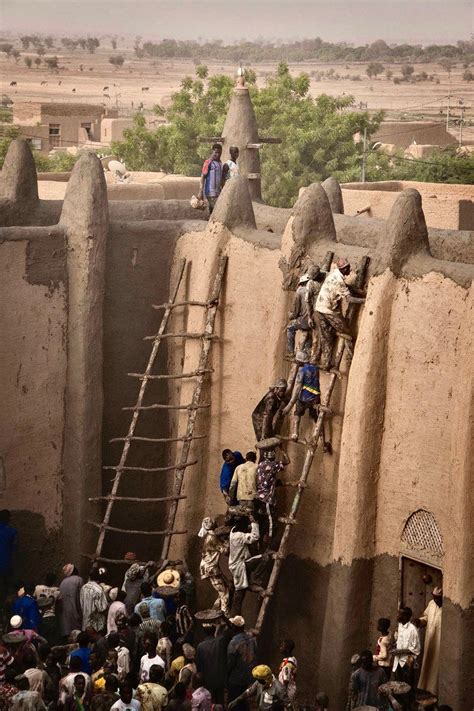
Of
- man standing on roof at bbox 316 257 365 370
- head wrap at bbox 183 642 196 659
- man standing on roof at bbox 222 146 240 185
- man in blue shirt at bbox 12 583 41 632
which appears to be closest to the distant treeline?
man standing on roof at bbox 222 146 240 185

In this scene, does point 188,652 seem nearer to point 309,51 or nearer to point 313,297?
point 313,297

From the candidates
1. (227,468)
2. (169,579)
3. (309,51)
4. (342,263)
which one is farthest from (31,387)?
(309,51)

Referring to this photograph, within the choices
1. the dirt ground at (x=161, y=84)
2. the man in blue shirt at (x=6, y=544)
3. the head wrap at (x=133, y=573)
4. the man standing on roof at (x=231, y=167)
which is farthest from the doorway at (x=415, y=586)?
the dirt ground at (x=161, y=84)

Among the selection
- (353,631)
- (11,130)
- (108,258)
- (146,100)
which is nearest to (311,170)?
(11,130)

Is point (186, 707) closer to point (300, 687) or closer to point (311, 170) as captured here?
point (300, 687)

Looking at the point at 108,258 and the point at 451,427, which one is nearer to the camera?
the point at 451,427

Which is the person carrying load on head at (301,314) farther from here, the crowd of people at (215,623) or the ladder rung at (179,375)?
the ladder rung at (179,375)

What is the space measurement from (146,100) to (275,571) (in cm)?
8294

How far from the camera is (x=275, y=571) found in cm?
1509

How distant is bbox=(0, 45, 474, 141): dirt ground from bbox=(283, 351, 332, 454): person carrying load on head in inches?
2628

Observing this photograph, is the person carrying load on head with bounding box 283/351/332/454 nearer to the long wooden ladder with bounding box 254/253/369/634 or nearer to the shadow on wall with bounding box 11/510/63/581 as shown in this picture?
the long wooden ladder with bounding box 254/253/369/634

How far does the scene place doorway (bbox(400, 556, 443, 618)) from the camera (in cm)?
1445

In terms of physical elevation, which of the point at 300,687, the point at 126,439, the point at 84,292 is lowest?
the point at 300,687

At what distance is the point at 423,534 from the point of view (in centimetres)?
1425
